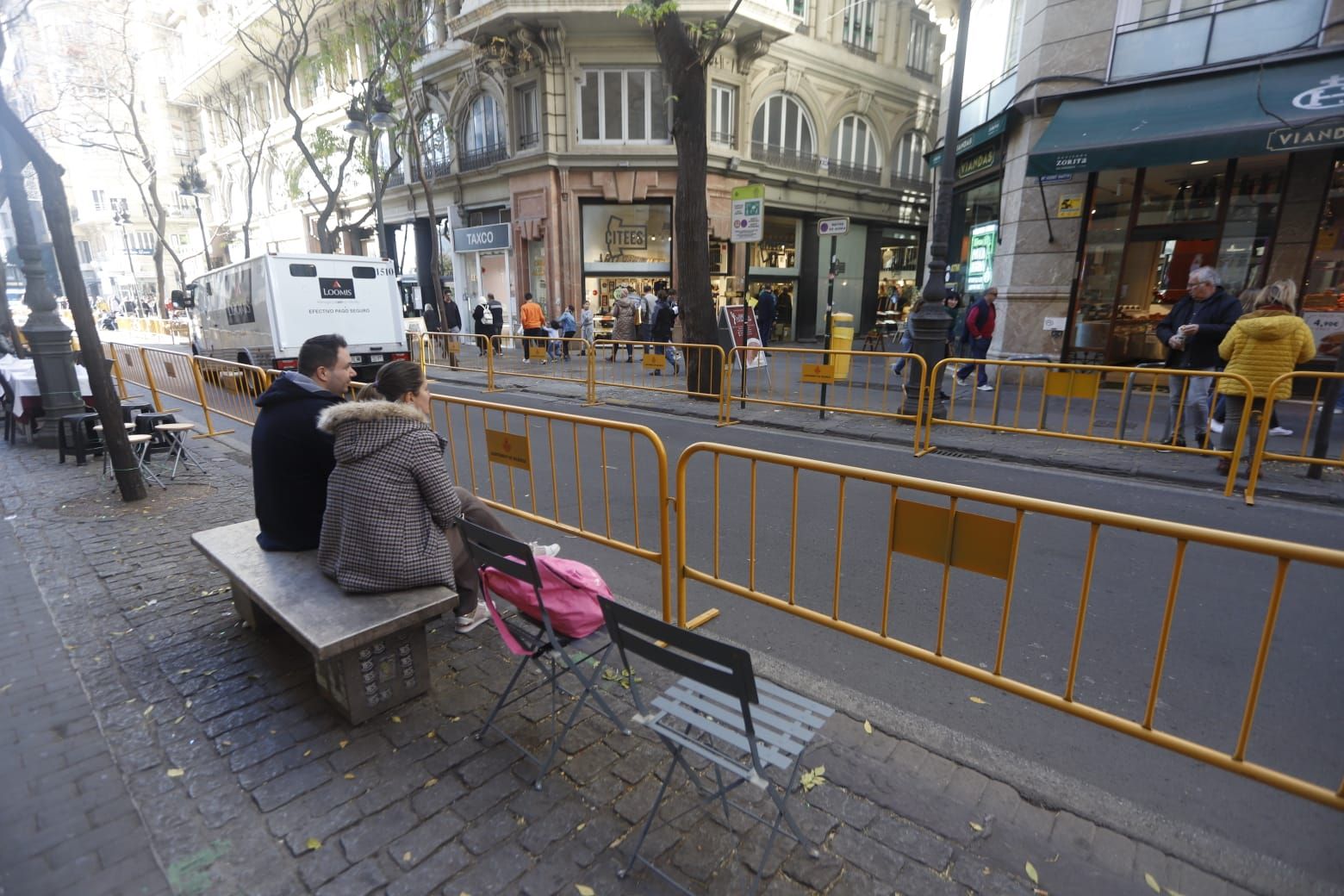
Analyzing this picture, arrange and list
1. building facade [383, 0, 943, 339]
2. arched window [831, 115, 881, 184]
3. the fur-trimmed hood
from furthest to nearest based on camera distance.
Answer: arched window [831, 115, 881, 184] → building facade [383, 0, 943, 339] → the fur-trimmed hood

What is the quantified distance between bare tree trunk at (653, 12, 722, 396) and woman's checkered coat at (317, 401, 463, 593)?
25.2 feet

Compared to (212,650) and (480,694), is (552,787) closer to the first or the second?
(480,694)

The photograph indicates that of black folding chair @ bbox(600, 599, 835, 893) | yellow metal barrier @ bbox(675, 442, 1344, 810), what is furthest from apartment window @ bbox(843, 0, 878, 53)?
black folding chair @ bbox(600, 599, 835, 893)

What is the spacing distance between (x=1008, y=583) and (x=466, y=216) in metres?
26.8

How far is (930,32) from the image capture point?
28.3 metres

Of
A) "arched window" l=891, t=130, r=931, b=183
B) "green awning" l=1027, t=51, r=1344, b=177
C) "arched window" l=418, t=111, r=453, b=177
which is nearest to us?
"green awning" l=1027, t=51, r=1344, b=177

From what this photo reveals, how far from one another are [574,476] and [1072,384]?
566 cm

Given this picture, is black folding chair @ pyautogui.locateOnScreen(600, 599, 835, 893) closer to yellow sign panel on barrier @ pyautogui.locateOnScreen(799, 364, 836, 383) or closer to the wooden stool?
yellow sign panel on barrier @ pyautogui.locateOnScreen(799, 364, 836, 383)

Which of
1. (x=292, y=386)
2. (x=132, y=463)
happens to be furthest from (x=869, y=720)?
(x=132, y=463)

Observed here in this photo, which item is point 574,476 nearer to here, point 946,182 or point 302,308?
point 946,182

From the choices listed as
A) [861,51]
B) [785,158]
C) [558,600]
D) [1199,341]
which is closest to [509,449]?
[558,600]

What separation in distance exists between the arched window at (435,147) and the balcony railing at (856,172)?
50.1 ft

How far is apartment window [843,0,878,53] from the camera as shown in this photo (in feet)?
80.6

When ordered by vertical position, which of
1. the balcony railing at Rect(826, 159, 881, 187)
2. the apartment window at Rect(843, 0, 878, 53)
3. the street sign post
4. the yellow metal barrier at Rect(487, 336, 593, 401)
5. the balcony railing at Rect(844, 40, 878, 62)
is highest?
the apartment window at Rect(843, 0, 878, 53)
